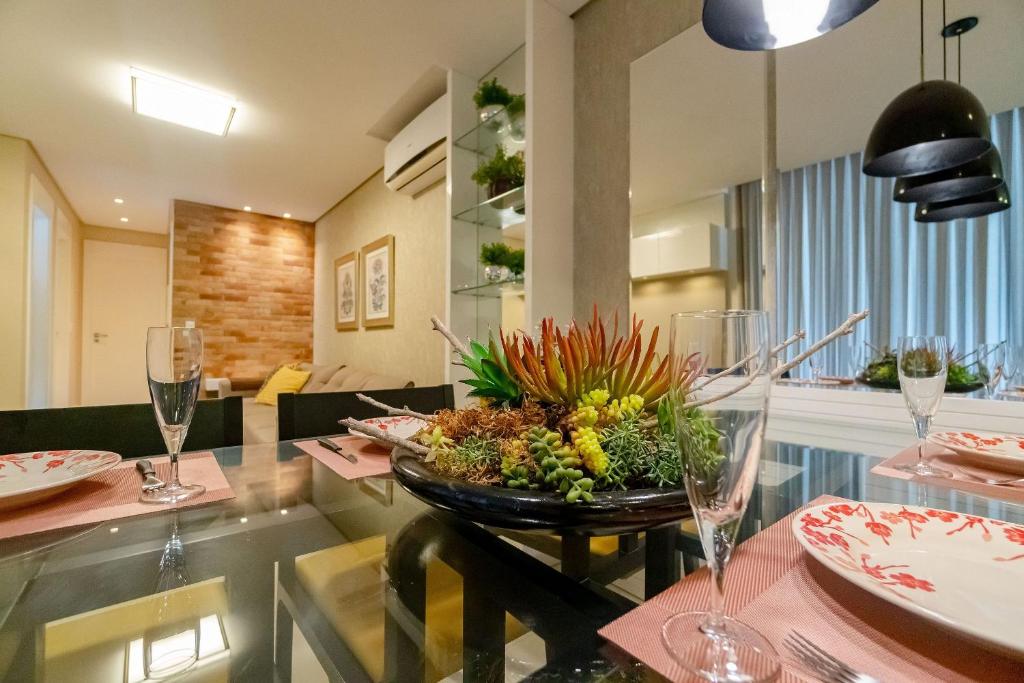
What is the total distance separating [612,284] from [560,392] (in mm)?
1500

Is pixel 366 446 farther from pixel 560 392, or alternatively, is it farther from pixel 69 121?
pixel 69 121

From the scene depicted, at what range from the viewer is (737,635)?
32 centimetres

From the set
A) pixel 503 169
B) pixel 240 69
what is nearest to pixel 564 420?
pixel 503 169

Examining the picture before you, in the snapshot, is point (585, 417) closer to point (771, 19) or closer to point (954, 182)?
point (771, 19)

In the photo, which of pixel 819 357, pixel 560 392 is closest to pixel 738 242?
pixel 819 357

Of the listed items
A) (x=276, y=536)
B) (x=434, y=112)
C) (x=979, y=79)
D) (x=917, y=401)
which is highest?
(x=434, y=112)

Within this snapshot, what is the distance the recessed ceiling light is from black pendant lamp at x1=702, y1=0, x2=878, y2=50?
303cm

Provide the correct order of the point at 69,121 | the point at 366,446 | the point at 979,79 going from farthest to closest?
1. the point at 69,121
2. the point at 979,79
3. the point at 366,446

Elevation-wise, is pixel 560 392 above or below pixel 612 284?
Answer: below

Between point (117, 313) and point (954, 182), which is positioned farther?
point (117, 313)

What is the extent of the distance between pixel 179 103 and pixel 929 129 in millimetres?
3758

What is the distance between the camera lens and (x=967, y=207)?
1.29m

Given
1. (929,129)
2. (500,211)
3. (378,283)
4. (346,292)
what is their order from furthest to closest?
(346,292) → (378,283) → (500,211) → (929,129)

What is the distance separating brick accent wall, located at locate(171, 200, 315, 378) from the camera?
4.91 metres
